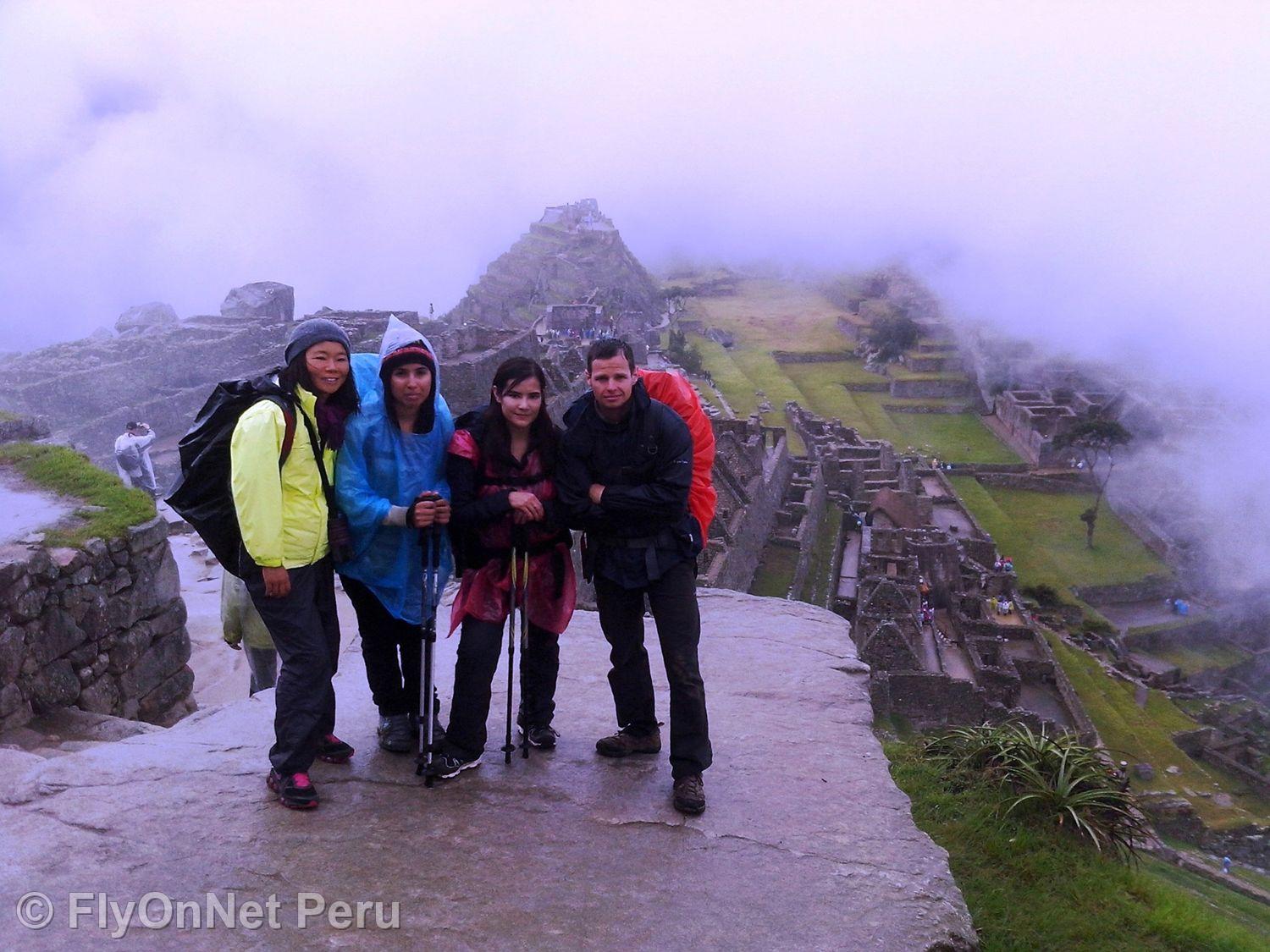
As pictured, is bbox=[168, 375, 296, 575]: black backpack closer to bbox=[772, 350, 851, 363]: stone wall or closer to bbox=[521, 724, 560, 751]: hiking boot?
bbox=[521, 724, 560, 751]: hiking boot

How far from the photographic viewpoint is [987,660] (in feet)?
61.2

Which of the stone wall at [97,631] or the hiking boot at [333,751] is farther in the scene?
the stone wall at [97,631]

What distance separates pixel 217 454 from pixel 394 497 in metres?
0.69

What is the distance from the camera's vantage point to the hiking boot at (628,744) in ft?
14.3

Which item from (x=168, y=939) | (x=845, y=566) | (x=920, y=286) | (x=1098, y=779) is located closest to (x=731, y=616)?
(x=1098, y=779)

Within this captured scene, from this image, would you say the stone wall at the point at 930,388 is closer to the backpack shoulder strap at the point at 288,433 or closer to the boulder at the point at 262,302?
the boulder at the point at 262,302

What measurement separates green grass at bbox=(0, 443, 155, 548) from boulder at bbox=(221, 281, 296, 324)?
2311 cm

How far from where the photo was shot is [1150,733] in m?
19.0

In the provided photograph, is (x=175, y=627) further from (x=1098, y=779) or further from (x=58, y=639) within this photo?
(x=1098, y=779)

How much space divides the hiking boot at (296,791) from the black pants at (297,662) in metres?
0.03

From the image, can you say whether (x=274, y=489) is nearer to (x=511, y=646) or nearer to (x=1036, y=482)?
(x=511, y=646)

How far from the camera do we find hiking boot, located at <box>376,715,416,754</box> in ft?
14.2

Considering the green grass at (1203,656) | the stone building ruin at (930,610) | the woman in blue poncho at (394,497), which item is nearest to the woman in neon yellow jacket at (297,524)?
the woman in blue poncho at (394,497)

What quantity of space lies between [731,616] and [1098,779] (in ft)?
8.93
